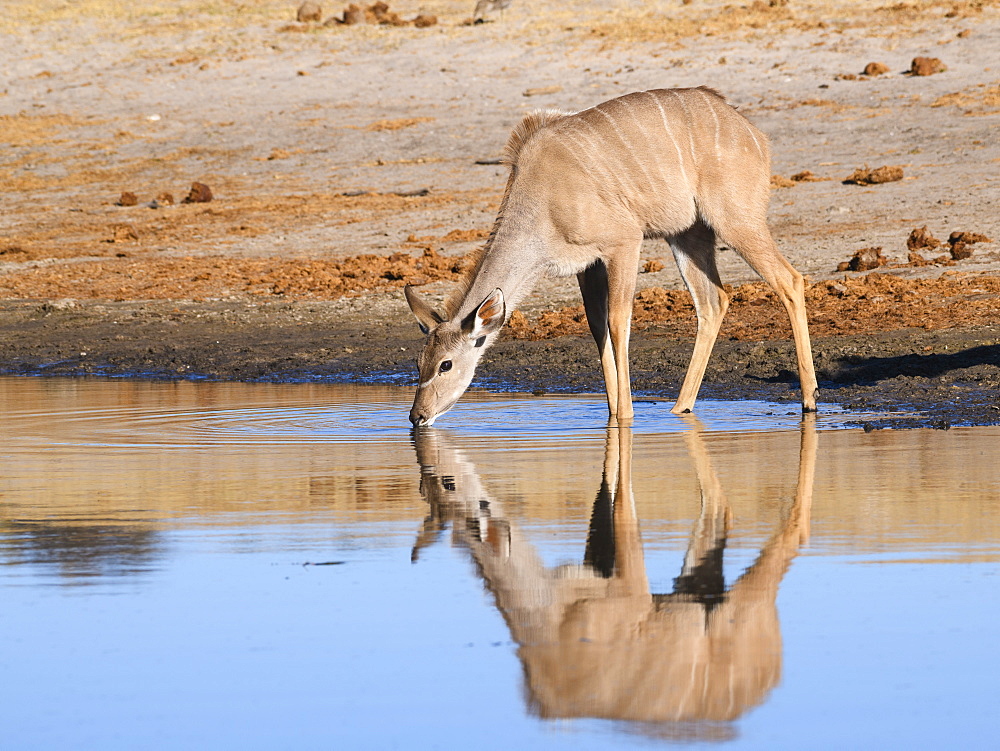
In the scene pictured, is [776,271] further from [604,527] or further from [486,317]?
[604,527]

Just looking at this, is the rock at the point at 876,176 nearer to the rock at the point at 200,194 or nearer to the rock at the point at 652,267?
the rock at the point at 652,267

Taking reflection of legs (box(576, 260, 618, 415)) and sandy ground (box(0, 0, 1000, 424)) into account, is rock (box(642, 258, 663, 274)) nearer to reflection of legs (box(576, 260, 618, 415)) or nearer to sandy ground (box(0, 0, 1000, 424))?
sandy ground (box(0, 0, 1000, 424))

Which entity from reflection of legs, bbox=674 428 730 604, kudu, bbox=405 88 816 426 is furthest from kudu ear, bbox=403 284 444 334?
reflection of legs, bbox=674 428 730 604

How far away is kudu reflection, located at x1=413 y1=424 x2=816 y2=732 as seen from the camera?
368 cm

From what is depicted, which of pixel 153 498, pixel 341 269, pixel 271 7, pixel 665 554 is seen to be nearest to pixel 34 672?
pixel 665 554

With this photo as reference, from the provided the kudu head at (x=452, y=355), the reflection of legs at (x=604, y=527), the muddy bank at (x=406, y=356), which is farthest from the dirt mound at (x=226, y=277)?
the reflection of legs at (x=604, y=527)

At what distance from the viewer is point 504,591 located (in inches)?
190

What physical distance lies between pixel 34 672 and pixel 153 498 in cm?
269

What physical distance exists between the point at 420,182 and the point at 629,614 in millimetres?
17143

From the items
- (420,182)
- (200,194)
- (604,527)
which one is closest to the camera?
(604,527)

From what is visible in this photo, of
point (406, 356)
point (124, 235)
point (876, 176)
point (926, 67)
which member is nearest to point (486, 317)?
point (406, 356)

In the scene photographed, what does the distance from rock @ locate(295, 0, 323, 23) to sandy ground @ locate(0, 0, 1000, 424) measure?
1.37ft

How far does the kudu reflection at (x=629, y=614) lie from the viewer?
3678 millimetres

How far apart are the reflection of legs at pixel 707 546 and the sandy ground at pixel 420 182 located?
8.31 ft
